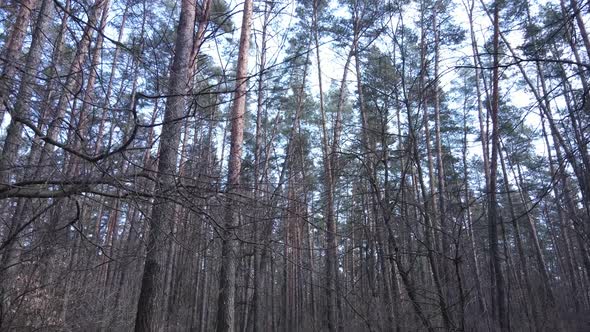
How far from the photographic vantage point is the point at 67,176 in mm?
2314

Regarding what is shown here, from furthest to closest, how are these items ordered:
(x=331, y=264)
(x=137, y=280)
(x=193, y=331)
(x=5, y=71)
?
(x=193, y=331) → (x=137, y=280) → (x=331, y=264) → (x=5, y=71)

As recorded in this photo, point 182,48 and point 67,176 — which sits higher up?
point 182,48

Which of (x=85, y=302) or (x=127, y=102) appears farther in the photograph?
(x=85, y=302)

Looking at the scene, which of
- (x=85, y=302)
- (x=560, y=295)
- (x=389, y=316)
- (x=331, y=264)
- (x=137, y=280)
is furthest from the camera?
(x=560, y=295)

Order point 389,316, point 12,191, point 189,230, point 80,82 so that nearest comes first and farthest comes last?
point 80,82 → point 12,191 → point 189,230 → point 389,316

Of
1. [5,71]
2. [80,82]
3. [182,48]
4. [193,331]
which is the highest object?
[182,48]

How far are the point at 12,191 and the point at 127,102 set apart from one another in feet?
3.34

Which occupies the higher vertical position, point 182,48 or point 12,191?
point 182,48

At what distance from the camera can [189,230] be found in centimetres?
311

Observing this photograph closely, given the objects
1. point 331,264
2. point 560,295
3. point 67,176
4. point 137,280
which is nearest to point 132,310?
point 137,280

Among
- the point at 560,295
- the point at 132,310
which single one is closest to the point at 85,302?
the point at 132,310

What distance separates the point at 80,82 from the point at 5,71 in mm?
616

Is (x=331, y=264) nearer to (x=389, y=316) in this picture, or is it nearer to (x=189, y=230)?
(x=389, y=316)

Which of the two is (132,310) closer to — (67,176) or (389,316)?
(389,316)
